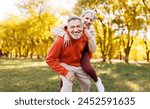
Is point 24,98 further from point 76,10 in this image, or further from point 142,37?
point 142,37

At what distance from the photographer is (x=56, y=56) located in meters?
6.06

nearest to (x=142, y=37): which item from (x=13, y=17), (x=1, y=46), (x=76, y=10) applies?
(x=76, y=10)

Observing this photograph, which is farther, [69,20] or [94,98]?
[69,20]

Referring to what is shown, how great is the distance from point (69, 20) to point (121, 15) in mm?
37483

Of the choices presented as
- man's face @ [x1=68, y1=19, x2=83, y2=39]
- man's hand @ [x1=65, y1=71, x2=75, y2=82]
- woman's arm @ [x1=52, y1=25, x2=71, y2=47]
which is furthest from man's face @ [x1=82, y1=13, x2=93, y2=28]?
man's hand @ [x1=65, y1=71, x2=75, y2=82]

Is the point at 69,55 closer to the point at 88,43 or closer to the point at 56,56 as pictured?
the point at 56,56

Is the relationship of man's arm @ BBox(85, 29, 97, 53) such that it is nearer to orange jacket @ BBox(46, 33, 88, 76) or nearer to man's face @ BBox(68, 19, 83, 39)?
orange jacket @ BBox(46, 33, 88, 76)

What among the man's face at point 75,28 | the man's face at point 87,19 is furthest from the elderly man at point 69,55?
the man's face at point 87,19

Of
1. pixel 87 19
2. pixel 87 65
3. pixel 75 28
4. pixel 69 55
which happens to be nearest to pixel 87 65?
pixel 87 65

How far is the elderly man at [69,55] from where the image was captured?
600 centimetres

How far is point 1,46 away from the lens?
2968 inches

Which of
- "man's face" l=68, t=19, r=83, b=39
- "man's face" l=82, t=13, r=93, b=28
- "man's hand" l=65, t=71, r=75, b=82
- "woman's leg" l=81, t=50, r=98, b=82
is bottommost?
"man's hand" l=65, t=71, r=75, b=82

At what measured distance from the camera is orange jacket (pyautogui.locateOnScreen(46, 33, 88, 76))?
600 cm

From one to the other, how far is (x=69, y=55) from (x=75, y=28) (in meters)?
0.49
